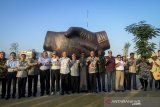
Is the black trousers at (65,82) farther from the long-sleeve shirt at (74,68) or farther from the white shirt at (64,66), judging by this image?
the long-sleeve shirt at (74,68)

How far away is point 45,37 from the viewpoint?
11648 millimetres

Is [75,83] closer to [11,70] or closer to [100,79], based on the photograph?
[100,79]

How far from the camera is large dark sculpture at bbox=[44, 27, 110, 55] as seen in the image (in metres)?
11.4

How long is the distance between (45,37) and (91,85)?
116 inches

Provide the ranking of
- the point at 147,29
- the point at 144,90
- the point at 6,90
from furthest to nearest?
1. the point at 147,29
2. the point at 144,90
3. the point at 6,90

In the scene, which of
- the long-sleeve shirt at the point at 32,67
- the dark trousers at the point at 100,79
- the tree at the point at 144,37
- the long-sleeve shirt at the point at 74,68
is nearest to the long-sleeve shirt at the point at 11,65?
the long-sleeve shirt at the point at 32,67

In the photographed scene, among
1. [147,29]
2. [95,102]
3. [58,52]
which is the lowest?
[95,102]

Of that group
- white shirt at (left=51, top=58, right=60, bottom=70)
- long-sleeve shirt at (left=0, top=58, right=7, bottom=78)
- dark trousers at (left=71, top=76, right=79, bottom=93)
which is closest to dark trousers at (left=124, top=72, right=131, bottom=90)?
dark trousers at (left=71, top=76, right=79, bottom=93)

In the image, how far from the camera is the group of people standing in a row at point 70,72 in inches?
364

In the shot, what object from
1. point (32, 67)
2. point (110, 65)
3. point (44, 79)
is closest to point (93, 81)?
point (110, 65)

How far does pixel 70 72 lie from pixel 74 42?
1.76 metres

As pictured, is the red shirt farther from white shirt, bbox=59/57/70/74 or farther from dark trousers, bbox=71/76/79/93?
white shirt, bbox=59/57/70/74

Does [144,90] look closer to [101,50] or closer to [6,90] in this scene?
[101,50]

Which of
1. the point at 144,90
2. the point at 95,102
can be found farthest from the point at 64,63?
the point at 144,90
